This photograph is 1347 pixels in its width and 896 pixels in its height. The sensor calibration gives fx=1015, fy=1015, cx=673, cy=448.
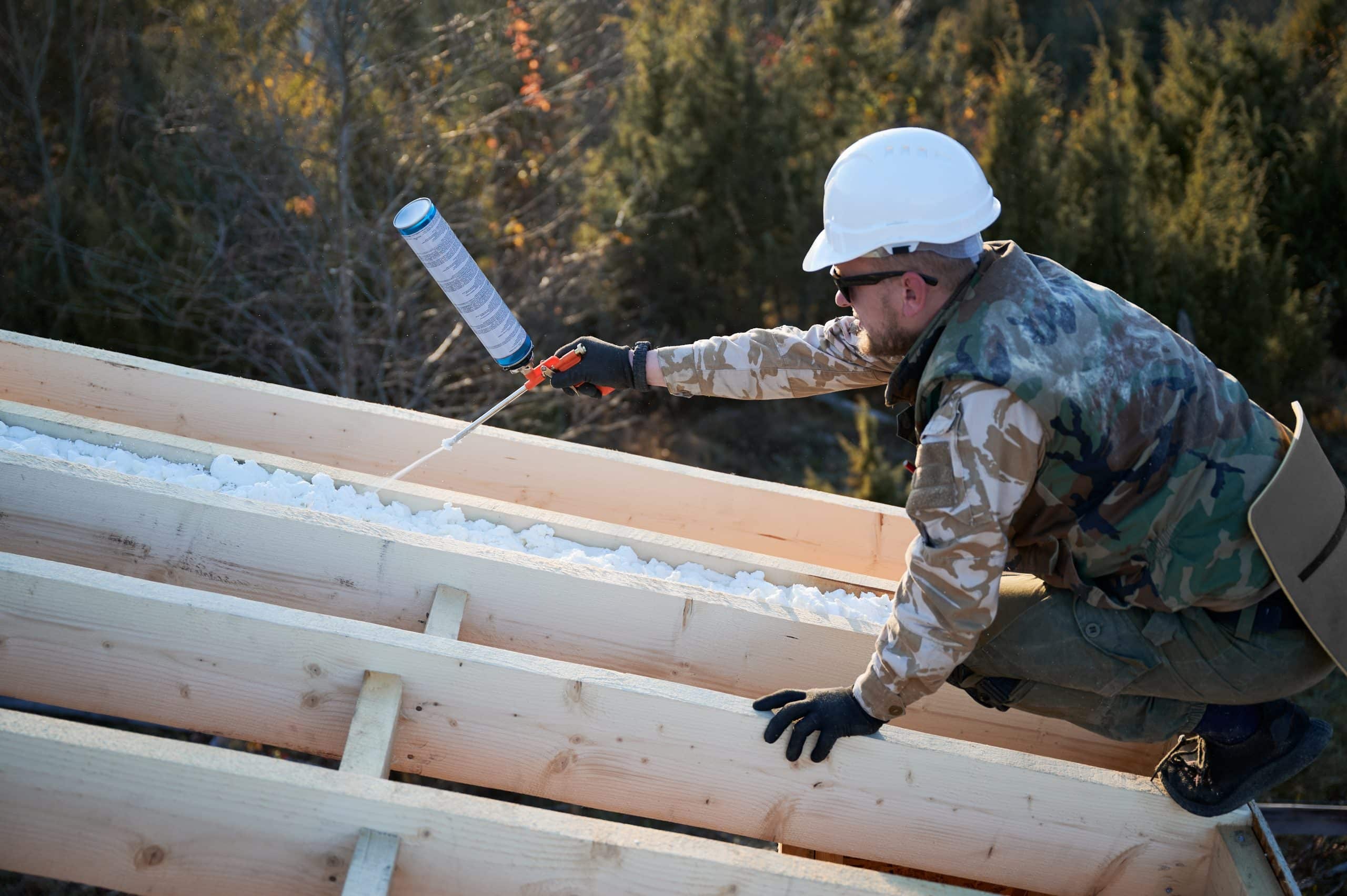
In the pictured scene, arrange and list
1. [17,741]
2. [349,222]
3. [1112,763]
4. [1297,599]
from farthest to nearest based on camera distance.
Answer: [349,222], [1112,763], [1297,599], [17,741]

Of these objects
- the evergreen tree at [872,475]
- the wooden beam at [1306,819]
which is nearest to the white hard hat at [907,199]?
the wooden beam at [1306,819]

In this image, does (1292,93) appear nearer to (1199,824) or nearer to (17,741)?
(1199,824)

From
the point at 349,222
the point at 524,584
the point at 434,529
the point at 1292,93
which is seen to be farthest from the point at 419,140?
the point at 1292,93

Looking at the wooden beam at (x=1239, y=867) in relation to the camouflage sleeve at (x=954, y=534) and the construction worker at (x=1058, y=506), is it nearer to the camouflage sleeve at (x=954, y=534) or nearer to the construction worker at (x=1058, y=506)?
the construction worker at (x=1058, y=506)

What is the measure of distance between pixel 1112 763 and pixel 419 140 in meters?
4.45

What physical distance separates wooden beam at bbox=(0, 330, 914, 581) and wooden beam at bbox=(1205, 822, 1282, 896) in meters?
1.19

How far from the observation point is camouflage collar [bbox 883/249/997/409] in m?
2.10

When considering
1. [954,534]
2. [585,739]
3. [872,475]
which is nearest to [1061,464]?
[954,534]

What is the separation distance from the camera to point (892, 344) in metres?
2.25

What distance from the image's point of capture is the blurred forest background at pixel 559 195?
5.12m

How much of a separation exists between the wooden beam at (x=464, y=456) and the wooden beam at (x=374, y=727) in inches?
44.0

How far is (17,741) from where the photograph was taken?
167 centimetres

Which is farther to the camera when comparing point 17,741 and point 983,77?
point 983,77

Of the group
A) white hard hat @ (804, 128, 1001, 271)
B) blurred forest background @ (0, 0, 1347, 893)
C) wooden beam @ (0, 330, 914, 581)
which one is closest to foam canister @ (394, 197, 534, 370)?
wooden beam @ (0, 330, 914, 581)
